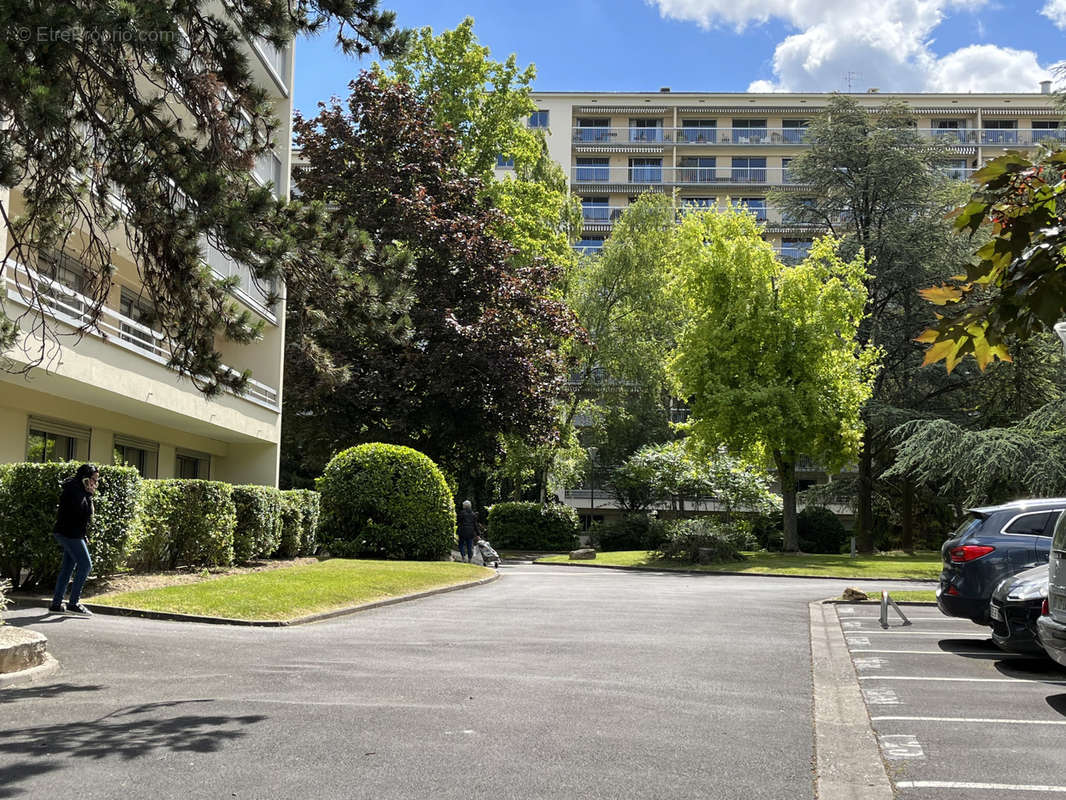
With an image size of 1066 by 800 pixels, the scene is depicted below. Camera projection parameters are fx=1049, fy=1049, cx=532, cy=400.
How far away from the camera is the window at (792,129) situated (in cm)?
6794

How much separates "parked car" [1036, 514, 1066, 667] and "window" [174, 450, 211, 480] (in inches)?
919

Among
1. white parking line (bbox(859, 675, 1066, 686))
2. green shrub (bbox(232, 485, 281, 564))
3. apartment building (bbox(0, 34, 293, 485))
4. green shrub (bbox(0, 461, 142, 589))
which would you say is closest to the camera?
white parking line (bbox(859, 675, 1066, 686))

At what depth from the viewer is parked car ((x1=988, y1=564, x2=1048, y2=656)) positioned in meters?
9.88

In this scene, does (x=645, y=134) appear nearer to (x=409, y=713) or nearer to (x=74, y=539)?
(x=74, y=539)

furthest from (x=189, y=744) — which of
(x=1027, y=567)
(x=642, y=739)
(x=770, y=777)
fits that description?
(x=1027, y=567)

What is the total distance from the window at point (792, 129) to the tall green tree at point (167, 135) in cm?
6234

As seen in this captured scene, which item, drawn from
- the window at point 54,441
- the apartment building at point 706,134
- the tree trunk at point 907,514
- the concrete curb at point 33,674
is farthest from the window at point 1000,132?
the concrete curb at point 33,674

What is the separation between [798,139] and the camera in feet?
222

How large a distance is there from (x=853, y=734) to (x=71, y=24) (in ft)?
23.4

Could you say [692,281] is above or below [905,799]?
above

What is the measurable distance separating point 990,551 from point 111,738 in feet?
30.4

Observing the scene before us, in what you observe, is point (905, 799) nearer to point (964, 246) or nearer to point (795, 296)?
point (795, 296)

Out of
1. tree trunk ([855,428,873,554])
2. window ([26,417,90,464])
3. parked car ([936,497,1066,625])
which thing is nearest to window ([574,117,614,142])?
tree trunk ([855,428,873,554])

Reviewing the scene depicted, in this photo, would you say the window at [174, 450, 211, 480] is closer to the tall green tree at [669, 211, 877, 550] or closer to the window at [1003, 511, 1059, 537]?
the tall green tree at [669, 211, 877, 550]
